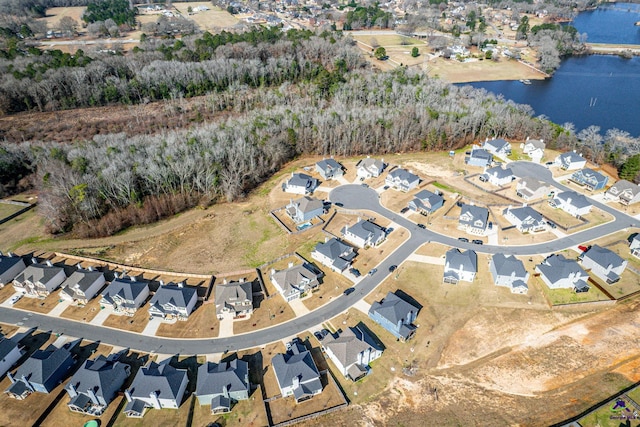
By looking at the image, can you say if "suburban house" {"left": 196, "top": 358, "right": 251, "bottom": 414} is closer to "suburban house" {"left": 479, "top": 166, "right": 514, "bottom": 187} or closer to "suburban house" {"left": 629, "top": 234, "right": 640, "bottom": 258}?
"suburban house" {"left": 629, "top": 234, "right": 640, "bottom": 258}

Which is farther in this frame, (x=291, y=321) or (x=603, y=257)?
(x=603, y=257)

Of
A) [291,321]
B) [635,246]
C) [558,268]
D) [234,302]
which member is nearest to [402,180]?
[558,268]

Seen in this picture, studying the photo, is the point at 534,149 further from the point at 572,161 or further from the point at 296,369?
the point at 296,369

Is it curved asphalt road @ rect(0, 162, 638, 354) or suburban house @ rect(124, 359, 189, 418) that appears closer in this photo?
suburban house @ rect(124, 359, 189, 418)

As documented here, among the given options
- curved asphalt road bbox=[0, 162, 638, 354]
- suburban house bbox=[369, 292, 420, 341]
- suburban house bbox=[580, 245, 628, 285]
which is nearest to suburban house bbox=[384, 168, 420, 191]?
curved asphalt road bbox=[0, 162, 638, 354]

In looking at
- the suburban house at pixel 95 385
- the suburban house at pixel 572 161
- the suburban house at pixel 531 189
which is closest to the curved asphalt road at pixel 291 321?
the suburban house at pixel 95 385

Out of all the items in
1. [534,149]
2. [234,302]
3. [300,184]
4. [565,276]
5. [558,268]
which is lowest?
[234,302]
